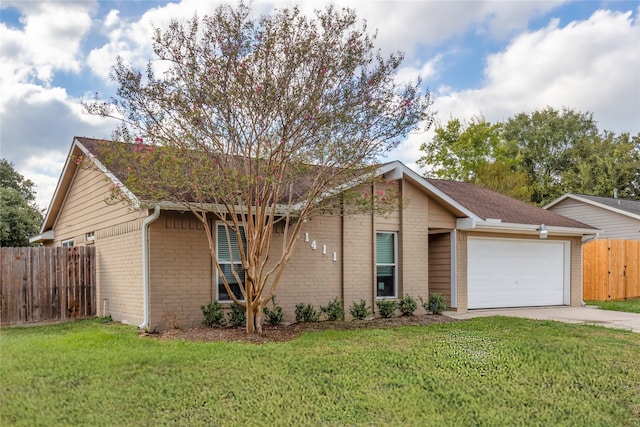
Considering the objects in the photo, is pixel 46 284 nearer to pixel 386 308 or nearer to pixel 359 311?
pixel 359 311

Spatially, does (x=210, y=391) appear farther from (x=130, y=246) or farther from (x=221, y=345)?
(x=130, y=246)

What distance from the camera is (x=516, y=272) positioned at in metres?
14.8

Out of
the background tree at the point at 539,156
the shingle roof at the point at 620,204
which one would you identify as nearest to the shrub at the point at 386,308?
the shingle roof at the point at 620,204

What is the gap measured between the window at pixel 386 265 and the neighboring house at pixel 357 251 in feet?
0.08

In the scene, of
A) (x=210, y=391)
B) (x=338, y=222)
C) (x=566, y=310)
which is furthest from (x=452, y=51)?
(x=210, y=391)

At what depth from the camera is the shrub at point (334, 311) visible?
1109 cm

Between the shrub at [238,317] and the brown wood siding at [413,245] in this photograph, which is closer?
the shrub at [238,317]

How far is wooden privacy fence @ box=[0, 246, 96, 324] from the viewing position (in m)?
11.0

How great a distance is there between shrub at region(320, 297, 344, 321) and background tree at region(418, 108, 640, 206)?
18.1 metres

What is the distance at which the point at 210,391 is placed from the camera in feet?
18.7

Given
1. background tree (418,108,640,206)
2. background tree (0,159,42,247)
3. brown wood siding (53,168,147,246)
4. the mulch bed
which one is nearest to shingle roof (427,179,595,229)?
the mulch bed

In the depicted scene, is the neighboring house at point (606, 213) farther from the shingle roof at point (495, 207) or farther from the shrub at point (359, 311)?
the shrub at point (359, 311)

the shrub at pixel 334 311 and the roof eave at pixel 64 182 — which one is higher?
the roof eave at pixel 64 182

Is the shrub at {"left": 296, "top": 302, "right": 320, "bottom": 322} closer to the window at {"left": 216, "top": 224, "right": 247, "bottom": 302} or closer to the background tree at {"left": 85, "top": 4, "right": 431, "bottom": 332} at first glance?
the window at {"left": 216, "top": 224, "right": 247, "bottom": 302}
